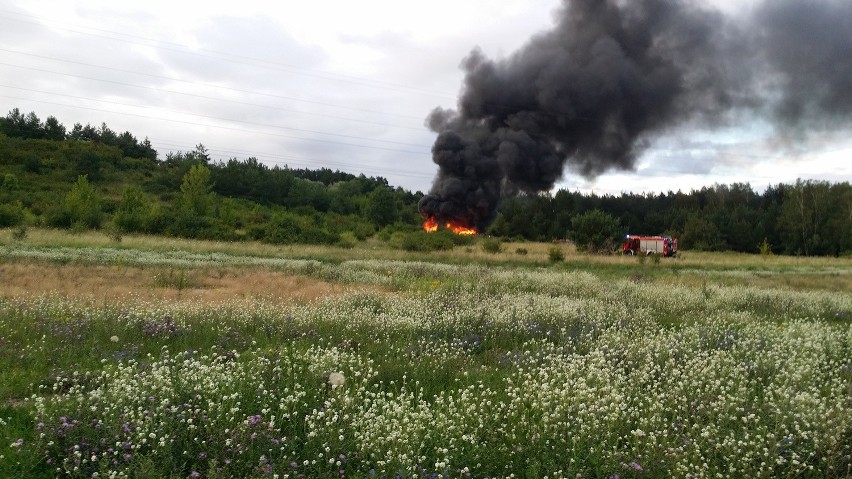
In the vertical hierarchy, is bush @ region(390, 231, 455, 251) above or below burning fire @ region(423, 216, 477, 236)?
below

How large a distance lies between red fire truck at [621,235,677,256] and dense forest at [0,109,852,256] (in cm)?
187

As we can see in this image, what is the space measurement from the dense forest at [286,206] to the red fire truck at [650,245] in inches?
73.6

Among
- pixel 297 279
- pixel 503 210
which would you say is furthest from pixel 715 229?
pixel 297 279

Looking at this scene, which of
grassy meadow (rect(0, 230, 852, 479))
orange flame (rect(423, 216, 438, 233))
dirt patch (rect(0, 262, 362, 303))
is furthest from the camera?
orange flame (rect(423, 216, 438, 233))

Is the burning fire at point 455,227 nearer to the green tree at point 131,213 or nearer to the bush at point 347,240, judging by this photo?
the bush at point 347,240

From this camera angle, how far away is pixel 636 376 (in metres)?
7.49

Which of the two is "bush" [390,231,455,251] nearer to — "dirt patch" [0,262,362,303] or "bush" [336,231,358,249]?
"bush" [336,231,358,249]

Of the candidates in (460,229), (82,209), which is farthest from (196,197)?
(460,229)

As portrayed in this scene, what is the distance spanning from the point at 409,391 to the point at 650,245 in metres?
57.3

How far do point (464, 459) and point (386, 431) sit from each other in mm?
797

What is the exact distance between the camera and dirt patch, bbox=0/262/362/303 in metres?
15.1

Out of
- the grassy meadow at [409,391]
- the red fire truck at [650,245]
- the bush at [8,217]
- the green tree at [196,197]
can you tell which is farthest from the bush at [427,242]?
the bush at [8,217]

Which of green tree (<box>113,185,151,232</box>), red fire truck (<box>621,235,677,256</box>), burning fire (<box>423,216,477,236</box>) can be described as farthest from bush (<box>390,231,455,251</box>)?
green tree (<box>113,185,151,232</box>)

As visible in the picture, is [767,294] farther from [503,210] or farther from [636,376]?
[503,210]
